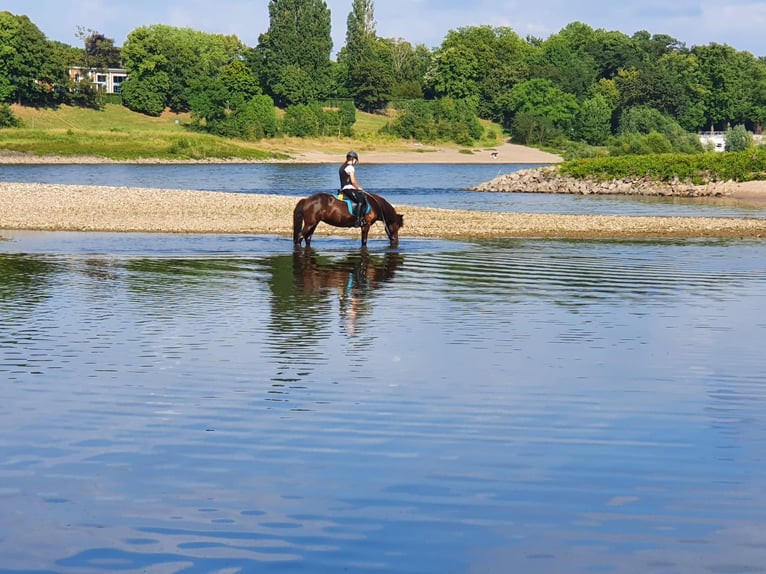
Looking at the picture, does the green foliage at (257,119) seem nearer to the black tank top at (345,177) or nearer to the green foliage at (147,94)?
the green foliage at (147,94)

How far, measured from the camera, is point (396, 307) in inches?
817

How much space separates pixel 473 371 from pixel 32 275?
13.3 meters

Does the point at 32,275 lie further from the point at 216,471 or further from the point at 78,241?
the point at 216,471

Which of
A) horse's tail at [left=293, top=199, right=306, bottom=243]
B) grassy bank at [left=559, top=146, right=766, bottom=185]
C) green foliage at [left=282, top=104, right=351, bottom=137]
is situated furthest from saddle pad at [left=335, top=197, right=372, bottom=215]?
green foliage at [left=282, top=104, right=351, bottom=137]

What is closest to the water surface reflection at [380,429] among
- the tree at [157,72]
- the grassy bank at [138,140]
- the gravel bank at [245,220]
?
the gravel bank at [245,220]

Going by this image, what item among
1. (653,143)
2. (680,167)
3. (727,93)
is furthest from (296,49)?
(680,167)

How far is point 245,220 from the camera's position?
4088 cm

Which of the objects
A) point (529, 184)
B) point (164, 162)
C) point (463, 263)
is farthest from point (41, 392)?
point (164, 162)

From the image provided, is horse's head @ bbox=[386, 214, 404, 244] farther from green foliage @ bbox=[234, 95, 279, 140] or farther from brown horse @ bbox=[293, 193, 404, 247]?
green foliage @ bbox=[234, 95, 279, 140]

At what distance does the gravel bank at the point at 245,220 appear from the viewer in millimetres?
37875

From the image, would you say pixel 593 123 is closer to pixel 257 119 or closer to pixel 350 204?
pixel 257 119

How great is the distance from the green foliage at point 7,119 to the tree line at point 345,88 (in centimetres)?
617

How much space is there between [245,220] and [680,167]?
47176 mm

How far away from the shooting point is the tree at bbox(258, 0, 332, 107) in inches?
6772
